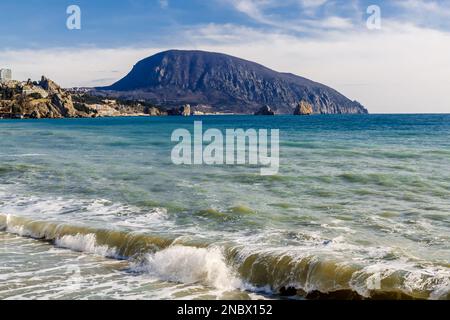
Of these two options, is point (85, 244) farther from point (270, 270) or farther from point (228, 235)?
point (270, 270)

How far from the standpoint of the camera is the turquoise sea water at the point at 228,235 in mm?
10742

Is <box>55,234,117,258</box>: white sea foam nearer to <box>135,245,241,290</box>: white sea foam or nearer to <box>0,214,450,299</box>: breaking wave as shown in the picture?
<box>0,214,450,299</box>: breaking wave

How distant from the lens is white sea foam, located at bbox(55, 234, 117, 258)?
543 inches

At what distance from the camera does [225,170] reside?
3011cm

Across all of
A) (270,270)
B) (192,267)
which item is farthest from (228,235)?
(270,270)

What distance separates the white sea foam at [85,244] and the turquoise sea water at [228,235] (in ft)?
0.13

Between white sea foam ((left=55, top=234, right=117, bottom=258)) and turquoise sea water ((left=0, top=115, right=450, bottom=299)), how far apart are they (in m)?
0.04

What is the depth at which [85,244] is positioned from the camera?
563 inches

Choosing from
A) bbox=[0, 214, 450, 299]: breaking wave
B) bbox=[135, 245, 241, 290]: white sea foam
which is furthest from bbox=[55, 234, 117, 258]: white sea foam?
bbox=[135, 245, 241, 290]: white sea foam

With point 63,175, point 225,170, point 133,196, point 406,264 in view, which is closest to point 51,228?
point 133,196

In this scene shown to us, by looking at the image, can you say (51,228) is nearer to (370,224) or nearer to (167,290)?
(167,290)

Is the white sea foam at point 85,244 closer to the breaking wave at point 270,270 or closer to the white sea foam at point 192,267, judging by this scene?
Answer: the breaking wave at point 270,270

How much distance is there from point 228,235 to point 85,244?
171 inches

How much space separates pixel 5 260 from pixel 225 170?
1841cm
